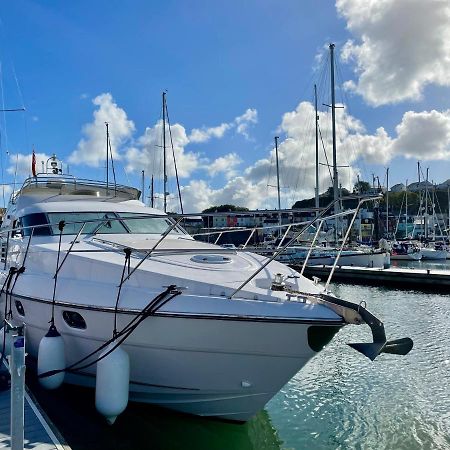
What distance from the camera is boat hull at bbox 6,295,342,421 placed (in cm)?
473

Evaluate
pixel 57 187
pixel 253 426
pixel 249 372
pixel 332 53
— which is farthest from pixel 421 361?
pixel 332 53

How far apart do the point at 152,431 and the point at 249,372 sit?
164cm

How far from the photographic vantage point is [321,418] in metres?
6.23

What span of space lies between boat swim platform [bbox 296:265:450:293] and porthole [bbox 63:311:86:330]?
12733mm

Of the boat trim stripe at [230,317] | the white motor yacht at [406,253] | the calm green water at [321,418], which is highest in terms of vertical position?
the boat trim stripe at [230,317]

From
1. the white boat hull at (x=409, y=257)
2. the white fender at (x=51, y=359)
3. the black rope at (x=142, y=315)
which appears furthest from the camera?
the white boat hull at (x=409, y=257)

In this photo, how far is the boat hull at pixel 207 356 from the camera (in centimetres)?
473

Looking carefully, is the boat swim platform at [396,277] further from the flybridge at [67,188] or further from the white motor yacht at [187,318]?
the white motor yacht at [187,318]

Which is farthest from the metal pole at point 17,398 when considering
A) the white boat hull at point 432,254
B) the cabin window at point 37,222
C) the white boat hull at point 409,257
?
the white boat hull at point 432,254

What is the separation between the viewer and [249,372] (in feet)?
16.3

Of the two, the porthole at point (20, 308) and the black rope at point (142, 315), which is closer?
the black rope at point (142, 315)

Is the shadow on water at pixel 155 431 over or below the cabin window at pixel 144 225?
below

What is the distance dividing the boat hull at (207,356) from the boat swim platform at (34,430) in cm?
90

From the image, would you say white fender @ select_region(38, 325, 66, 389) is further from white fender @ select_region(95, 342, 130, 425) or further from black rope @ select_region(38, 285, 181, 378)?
white fender @ select_region(95, 342, 130, 425)
